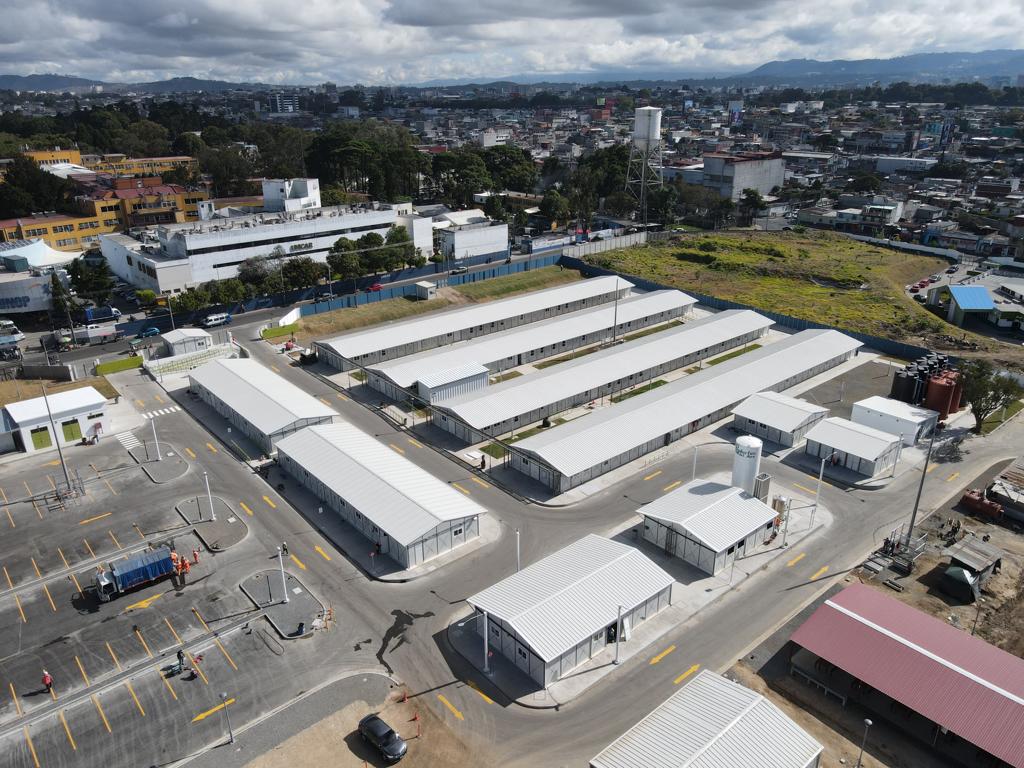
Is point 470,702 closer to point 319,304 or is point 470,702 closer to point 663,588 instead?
point 663,588

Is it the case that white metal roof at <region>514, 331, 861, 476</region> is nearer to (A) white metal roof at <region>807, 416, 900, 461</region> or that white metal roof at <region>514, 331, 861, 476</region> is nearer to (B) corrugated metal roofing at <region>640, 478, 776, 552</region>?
(B) corrugated metal roofing at <region>640, 478, 776, 552</region>

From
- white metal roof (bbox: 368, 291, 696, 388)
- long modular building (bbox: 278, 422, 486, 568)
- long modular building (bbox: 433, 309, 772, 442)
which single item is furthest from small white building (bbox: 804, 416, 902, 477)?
white metal roof (bbox: 368, 291, 696, 388)

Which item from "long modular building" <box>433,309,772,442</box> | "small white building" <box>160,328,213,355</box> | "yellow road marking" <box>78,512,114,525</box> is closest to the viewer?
"yellow road marking" <box>78,512,114,525</box>

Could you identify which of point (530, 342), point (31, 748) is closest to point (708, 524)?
point (31, 748)

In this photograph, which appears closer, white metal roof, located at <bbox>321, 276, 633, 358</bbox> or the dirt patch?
the dirt patch

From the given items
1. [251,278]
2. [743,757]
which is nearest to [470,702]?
[743,757]

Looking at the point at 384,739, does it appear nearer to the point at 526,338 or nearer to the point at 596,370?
the point at 596,370

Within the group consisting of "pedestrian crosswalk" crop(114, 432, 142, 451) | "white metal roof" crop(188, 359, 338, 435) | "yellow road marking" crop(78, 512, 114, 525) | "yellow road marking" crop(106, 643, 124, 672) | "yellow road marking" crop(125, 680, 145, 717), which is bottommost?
"yellow road marking" crop(125, 680, 145, 717)
